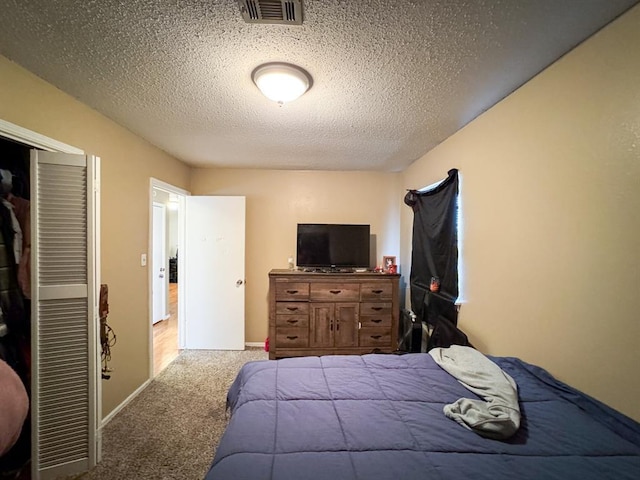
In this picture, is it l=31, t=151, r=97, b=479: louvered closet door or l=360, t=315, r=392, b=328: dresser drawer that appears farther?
l=360, t=315, r=392, b=328: dresser drawer

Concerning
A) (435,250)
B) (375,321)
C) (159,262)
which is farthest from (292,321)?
(159,262)

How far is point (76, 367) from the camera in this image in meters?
1.61

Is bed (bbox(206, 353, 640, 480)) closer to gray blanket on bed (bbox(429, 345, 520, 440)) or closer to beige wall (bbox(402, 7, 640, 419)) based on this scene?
gray blanket on bed (bbox(429, 345, 520, 440))

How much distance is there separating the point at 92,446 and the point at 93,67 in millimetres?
2266

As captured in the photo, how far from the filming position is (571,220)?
134cm

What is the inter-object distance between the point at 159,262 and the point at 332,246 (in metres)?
3.08

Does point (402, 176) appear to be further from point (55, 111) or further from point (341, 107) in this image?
point (55, 111)

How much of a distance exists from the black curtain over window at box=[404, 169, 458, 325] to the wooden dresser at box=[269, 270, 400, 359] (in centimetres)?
37

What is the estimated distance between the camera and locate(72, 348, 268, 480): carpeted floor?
5.51 ft

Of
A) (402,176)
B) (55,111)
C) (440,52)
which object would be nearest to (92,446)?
(55,111)

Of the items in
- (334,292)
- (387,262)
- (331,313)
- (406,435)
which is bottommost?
(331,313)

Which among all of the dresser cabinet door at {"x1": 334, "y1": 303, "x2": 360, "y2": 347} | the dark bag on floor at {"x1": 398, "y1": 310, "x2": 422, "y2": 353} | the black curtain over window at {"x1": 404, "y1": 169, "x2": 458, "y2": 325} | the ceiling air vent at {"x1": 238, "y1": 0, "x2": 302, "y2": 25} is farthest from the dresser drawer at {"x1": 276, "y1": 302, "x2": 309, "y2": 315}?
the ceiling air vent at {"x1": 238, "y1": 0, "x2": 302, "y2": 25}

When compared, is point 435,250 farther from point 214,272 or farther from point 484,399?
point 214,272

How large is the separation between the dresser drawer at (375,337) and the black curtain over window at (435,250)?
0.47 meters
